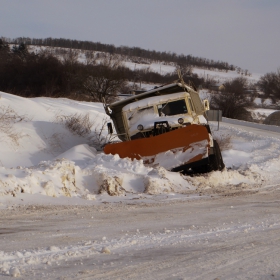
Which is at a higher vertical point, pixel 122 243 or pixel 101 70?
pixel 101 70

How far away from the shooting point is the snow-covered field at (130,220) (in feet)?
14.9

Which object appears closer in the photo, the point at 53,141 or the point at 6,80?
the point at 53,141

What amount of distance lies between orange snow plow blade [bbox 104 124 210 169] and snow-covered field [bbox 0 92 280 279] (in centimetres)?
63

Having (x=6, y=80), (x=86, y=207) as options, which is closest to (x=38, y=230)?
(x=86, y=207)

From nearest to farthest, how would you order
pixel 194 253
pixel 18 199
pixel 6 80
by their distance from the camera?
pixel 194 253 → pixel 18 199 → pixel 6 80

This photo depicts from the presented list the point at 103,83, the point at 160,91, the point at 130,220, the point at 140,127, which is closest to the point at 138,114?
the point at 140,127

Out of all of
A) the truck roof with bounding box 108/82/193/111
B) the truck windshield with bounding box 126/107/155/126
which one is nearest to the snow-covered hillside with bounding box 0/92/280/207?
the truck windshield with bounding box 126/107/155/126

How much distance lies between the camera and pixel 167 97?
13.4m

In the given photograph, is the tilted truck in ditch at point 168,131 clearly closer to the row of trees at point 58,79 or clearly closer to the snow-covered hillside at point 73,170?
the snow-covered hillside at point 73,170

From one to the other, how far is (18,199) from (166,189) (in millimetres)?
3462

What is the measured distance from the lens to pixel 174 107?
43.8ft

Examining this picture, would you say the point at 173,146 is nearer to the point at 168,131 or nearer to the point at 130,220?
the point at 168,131

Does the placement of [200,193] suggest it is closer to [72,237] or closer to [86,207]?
[86,207]

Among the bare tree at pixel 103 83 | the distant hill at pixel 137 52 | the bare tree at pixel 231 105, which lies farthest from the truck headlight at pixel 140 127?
the distant hill at pixel 137 52
